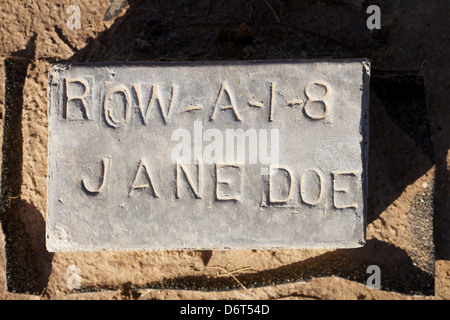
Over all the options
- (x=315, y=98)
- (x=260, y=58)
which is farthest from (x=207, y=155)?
(x=260, y=58)

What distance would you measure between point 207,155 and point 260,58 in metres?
1.07

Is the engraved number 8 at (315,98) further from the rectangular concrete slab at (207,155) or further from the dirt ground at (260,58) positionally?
the dirt ground at (260,58)

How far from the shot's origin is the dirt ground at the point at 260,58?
9.95 ft

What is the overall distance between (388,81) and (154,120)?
6.50 feet

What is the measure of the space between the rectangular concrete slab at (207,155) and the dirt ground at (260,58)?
1.96 feet

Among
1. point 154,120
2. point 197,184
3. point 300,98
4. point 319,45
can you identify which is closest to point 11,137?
Result: point 154,120

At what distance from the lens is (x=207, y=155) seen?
257 centimetres

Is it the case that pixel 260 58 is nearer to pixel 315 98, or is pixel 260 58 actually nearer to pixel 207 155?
pixel 315 98

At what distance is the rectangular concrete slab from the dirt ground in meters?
0.60

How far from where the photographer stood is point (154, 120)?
2.57m

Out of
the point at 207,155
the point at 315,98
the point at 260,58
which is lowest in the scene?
the point at 207,155

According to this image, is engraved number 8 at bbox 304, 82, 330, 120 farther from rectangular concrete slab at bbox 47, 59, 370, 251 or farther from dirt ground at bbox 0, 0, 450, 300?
dirt ground at bbox 0, 0, 450, 300

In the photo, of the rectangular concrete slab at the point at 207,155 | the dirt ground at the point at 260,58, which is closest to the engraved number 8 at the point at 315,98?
the rectangular concrete slab at the point at 207,155

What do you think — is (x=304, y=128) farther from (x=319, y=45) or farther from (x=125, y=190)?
(x=125, y=190)
